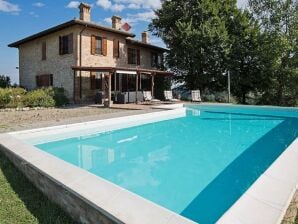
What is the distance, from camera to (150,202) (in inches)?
133

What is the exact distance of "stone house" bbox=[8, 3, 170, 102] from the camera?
61.6 ft

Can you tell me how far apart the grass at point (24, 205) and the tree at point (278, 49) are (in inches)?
886

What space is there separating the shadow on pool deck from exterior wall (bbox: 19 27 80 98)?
13999 millimetres

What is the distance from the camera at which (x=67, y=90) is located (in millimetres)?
19688

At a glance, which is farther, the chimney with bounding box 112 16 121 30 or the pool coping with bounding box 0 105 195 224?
the chimney with bounding box 112 16 121 30

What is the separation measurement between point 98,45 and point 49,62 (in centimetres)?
424

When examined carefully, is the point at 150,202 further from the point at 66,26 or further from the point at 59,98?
the point at 66,26

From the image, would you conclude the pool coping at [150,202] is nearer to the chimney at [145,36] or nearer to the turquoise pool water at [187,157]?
the turquoise pool water at [187,157]

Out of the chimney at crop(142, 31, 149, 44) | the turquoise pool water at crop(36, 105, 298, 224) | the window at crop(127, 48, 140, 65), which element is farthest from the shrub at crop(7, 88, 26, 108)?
the chimney at crop(142, 31, 149, 44)

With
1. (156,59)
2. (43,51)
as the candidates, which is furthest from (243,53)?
(43,51)

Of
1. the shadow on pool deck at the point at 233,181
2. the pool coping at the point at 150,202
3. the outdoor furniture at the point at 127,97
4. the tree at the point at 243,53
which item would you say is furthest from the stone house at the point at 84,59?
the pool coping at the point at 150,202

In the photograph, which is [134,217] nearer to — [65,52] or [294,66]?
[65,52]

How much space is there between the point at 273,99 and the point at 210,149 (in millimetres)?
18767

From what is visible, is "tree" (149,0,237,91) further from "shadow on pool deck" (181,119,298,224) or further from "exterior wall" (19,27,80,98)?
"shadow on pool deck" (181,119,298,224)
